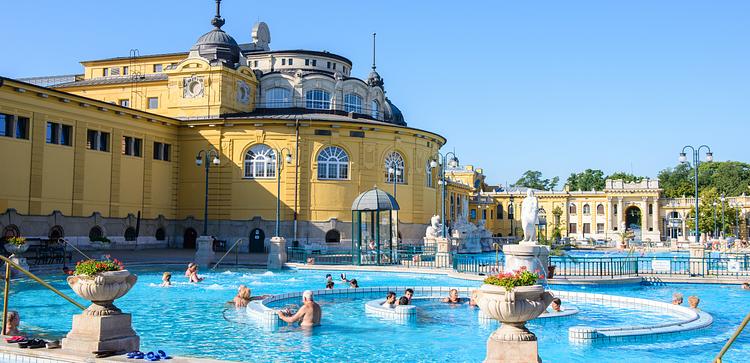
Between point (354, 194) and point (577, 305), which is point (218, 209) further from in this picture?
point (577, 305)

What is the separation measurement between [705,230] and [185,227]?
72.9 metres

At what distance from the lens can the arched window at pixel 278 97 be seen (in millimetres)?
50906

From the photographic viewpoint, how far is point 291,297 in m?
21.0

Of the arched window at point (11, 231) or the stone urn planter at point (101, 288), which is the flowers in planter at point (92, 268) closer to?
the stone urn planter at point (101, 288)

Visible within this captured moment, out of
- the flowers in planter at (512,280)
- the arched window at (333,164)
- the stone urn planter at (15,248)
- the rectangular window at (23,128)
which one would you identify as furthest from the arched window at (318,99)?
the flowers in planter at (512,280)

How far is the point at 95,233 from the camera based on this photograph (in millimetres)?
39875

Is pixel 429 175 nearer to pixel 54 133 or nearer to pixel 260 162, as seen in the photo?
pixel 260 162

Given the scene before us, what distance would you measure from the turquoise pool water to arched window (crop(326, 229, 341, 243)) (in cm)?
2285

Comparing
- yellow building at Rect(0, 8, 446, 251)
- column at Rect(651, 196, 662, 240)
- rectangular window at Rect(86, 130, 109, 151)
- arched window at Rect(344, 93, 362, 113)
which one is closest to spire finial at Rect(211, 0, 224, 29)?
yellow building at Rect(0, 8, 446, 251)

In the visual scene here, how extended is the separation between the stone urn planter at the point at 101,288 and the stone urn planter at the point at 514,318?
218 inches

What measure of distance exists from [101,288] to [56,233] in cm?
2930

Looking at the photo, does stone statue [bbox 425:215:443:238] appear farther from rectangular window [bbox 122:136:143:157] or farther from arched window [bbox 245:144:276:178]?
rectangular window [bbox 122:136:143:157]

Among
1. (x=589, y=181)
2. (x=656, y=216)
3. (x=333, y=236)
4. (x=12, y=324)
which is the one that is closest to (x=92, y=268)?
(x=12, y=324)

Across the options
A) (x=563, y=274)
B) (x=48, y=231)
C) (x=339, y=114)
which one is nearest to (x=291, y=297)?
(x=563, y=274)
